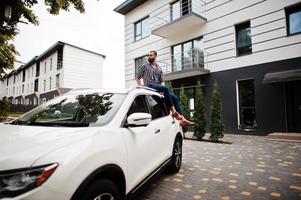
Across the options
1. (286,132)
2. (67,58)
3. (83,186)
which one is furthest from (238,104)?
(67,58)

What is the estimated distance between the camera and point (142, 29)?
708 inches

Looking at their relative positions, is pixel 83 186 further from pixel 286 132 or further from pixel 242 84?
pixel 242 84

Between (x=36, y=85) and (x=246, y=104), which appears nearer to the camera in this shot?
(x=246, y=104)

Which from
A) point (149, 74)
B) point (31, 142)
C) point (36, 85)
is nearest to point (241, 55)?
point (149, 74)

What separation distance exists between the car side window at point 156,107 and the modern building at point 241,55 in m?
7.74

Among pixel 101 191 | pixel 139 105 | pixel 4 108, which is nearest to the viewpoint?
pixel 101 191

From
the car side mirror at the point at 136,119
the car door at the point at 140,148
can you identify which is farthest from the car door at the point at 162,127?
the car side mirror at the point at 136,119

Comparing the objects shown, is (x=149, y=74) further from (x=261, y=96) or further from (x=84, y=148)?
(x=261, y=96)

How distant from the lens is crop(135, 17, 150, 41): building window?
17516mm

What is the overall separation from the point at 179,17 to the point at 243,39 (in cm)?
432

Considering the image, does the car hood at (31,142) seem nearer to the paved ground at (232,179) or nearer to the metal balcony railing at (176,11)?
the paved ground at (232,179)

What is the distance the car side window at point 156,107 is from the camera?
355 centimetres

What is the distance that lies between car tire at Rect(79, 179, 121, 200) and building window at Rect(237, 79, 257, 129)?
1091 centimetres

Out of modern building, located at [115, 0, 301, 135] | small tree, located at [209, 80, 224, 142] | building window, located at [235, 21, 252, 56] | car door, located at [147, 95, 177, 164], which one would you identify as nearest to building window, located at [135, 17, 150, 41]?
modern building, located at [115, 0, 301, 135]
